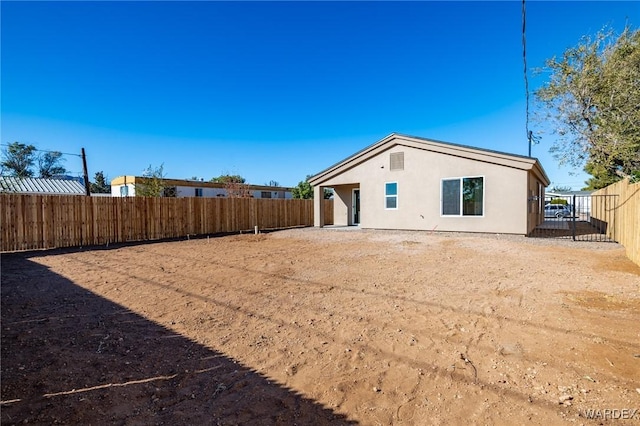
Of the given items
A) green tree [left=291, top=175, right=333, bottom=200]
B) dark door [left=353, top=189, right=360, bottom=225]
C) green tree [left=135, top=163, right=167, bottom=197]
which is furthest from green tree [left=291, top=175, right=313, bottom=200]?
dark door [left=353, top=189, right=360, bottom=225]

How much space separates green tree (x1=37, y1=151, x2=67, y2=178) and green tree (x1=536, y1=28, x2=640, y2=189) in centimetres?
4470

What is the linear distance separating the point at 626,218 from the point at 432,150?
22.0 ft

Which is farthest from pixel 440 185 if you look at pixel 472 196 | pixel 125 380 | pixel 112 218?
pixel 112 218

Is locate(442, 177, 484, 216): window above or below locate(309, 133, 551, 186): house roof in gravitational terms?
below

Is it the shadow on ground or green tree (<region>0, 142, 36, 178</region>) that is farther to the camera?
green tree (<region>0, 142, 36, 178</region>)

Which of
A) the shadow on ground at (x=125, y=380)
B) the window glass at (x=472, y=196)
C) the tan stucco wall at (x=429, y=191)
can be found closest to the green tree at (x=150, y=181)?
the tan stucco wall at (x=429, y=191)

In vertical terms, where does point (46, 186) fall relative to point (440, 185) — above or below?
above

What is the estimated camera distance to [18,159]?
31.6 m

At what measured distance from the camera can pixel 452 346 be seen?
3141 millimetres

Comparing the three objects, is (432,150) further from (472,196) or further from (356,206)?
(356,206)

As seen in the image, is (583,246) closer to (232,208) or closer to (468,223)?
(468,223)

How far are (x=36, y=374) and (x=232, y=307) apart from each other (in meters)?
2.14

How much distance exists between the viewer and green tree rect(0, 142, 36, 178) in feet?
97.7

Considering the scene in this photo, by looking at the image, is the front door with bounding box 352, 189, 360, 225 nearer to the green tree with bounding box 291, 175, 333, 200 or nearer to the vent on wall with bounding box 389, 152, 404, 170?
the vent on wall with bounding box 389, 152, 404, 170
